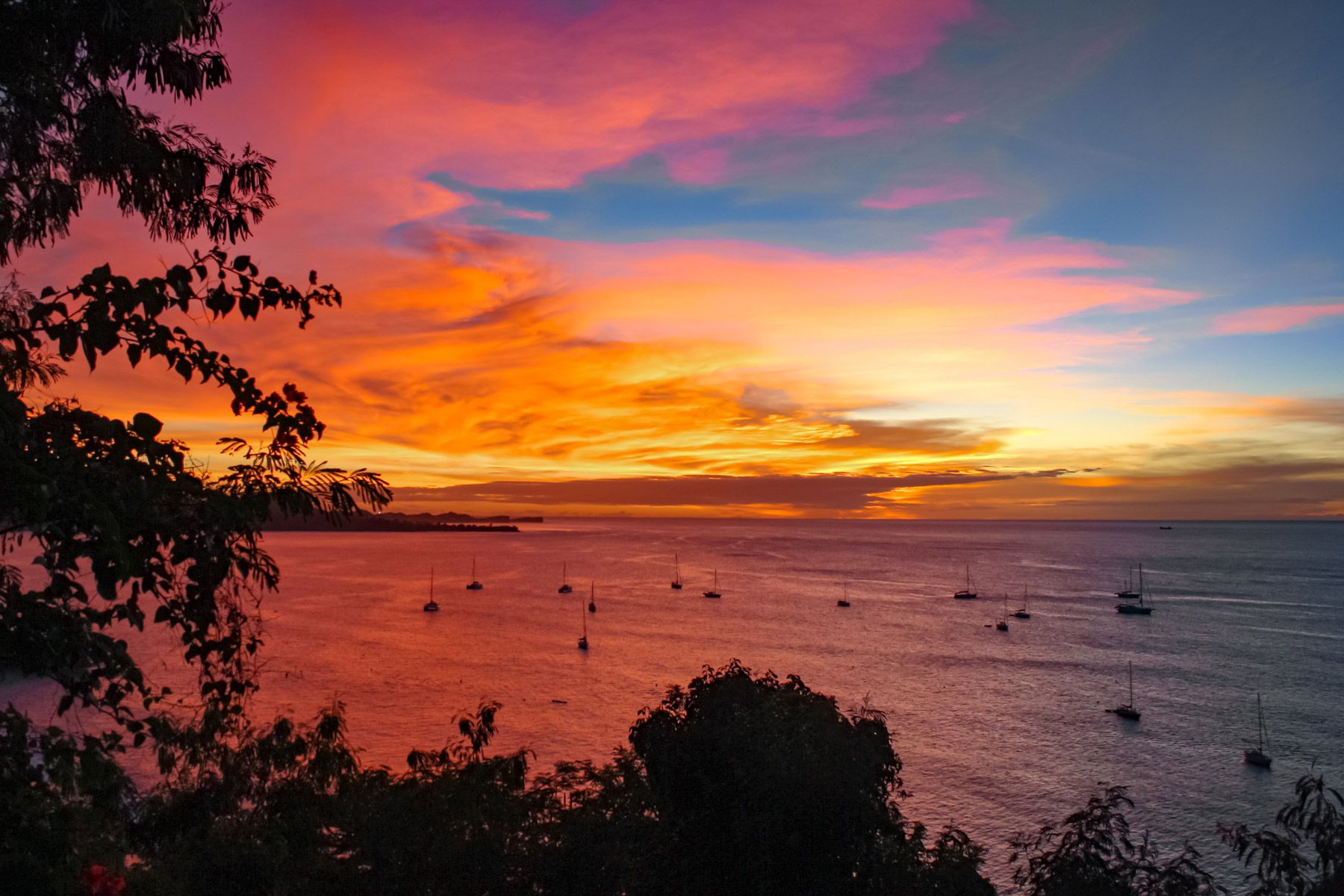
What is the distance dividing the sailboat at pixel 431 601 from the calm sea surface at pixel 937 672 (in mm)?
2364

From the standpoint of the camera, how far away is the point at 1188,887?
14.4m

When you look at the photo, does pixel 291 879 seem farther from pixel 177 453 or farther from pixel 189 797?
pixel 177 453

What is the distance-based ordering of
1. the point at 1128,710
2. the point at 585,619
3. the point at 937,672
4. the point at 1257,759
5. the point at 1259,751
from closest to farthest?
the point at 1257,759 → the point at 1259,751 → the point at 1128,710 → the point at 937,672 → the point at 585,619

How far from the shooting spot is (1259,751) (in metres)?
50.8

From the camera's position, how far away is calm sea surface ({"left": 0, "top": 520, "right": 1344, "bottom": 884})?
48500 mm

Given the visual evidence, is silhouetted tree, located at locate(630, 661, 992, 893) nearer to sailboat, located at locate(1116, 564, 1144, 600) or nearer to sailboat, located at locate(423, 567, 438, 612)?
sailboat, located at locate(423, 567, 438, 612)

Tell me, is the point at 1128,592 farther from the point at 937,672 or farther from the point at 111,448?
the point at 111,448

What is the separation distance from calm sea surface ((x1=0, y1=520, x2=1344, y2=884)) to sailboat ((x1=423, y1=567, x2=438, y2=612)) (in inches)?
93.1

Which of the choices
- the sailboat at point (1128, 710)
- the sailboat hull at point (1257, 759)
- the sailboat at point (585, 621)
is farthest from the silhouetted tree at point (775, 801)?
the sailboat at point (585, 621)

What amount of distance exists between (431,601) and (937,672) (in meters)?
70.8

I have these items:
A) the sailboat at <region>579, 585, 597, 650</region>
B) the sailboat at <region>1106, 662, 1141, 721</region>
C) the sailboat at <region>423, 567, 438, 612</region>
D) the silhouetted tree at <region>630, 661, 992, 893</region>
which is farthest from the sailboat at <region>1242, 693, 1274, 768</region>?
the sailboat at <region>423, 567, 438, 612</region>

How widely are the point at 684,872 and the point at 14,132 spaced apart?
19.1 m

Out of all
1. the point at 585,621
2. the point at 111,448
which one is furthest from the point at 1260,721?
the point at 111,448


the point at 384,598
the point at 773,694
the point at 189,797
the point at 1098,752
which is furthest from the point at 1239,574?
the point at 189,797
